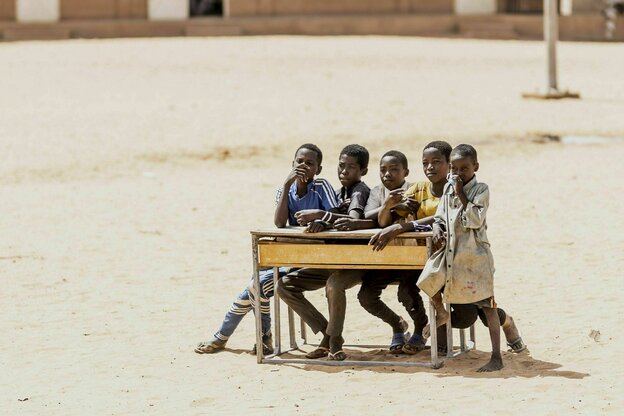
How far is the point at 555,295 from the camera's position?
31.4ft

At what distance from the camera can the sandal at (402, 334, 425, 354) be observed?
25.4 ft

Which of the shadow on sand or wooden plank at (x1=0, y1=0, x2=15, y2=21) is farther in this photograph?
wooden plank at (x1=0, y1=0, x2=15, y2=21)

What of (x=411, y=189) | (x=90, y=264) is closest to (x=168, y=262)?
(x=90, y=264)

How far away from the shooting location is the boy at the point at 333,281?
7504 mm

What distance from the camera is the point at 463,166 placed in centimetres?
723

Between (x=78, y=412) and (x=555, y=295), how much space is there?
4025mm

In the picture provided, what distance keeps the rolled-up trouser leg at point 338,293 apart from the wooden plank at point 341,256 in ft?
0.50

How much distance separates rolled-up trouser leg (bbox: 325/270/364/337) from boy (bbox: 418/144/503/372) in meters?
0.50

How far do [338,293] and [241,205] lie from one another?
674 centimetres

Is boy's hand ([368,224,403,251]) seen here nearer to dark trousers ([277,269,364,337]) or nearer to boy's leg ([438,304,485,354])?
dark trousers ([277,269,364,337])

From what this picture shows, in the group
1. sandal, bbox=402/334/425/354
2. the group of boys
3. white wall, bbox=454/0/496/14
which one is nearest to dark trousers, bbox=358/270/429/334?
the group of boys

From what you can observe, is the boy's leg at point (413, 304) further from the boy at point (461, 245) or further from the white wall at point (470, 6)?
the white wall at point (470, 6)

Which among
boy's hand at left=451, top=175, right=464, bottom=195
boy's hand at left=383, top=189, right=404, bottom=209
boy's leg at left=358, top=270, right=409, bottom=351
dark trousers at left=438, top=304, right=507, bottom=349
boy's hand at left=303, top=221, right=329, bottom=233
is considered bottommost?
dark trousers at left=438, top=304, right=507, bottom=349

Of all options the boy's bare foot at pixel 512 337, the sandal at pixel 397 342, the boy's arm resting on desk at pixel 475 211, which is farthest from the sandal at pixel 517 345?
the boy's arm resting on desk at pixel 475 211
